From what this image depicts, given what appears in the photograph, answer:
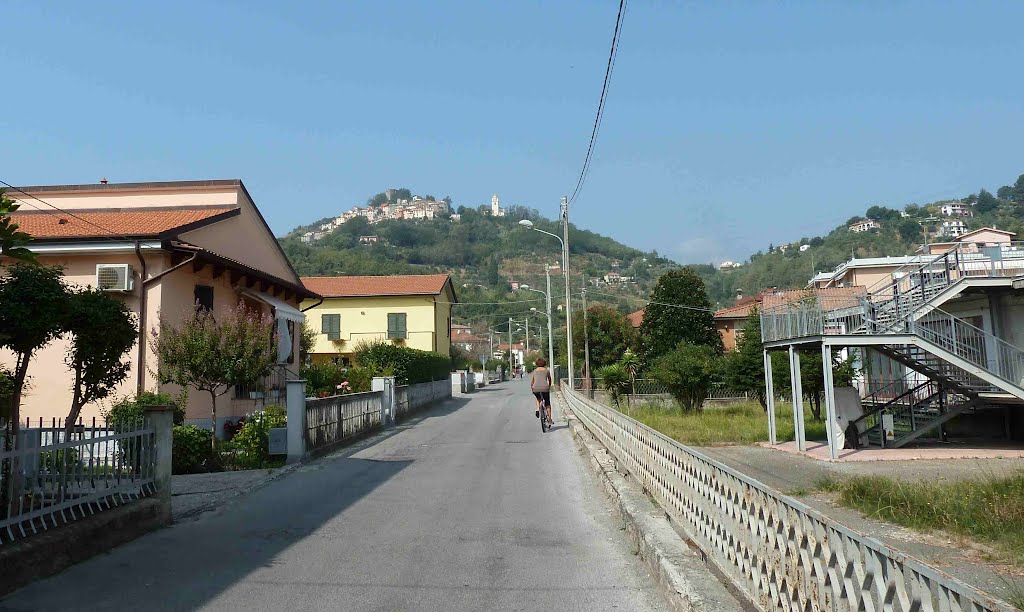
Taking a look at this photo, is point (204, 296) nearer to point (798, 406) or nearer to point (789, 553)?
point (798, 406)

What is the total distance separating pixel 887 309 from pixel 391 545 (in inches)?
641

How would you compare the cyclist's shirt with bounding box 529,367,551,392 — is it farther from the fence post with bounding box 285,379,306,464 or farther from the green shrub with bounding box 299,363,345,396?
the green shrub with bounding box 299,363,345,396

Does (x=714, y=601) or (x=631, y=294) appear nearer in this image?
(x=714, y=601)

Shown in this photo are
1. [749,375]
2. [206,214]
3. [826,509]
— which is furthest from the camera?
[749,375]

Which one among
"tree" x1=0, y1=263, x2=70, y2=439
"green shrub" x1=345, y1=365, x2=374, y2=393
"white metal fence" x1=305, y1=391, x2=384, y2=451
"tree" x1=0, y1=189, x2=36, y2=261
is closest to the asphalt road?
"tree" x1=0, y1=263, x2=70, y2=439

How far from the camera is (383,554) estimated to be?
675cm

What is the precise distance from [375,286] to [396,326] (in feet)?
12.9

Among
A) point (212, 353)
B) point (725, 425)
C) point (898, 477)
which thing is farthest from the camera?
point (725, 425)

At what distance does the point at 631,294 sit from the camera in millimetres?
140500

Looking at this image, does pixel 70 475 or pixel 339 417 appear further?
pixel 339 417

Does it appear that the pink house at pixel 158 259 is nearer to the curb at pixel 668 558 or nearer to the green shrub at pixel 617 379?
the curb at pixel 668 558

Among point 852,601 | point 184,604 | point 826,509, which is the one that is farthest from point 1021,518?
point 184,604

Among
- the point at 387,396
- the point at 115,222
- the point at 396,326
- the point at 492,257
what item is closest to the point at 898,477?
the point at 387,396

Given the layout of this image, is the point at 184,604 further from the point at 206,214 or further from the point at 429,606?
the point at 206,214
